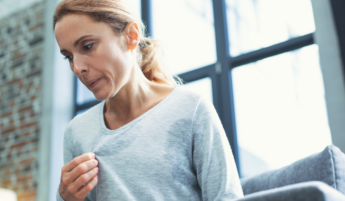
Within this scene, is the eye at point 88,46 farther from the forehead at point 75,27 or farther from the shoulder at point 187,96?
the shoulder at point 187,96

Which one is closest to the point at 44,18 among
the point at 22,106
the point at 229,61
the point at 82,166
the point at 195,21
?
the point at 22,106

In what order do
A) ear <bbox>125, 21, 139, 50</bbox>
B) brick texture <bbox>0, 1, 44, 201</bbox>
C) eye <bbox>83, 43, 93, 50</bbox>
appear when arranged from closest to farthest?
eye <bbox>83, 43, 93, 50</bbox> < ear <bbox>125, 21, 139, 50</bbox> < brick texture <bbox>0, 1, 44, 201</bbox>

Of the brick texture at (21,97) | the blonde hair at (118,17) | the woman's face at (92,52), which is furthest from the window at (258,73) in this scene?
the brick texture at (21,97)

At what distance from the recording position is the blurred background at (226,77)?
2125mm

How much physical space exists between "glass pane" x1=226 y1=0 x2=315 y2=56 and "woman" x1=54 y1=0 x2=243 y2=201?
1.59 metres

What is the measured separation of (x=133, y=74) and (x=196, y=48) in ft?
5.81

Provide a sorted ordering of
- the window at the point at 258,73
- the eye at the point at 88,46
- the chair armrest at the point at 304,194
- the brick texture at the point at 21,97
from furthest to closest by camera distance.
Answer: the brick texture at the point at 21,97
the window at the point at 258,73
the eye at the point at 88,46
the chair armrest at the point at 304,194

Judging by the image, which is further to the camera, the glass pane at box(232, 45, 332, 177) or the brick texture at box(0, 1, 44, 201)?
the brick texture at box(0, 1, 44, 201)

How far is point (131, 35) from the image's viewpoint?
114 cm

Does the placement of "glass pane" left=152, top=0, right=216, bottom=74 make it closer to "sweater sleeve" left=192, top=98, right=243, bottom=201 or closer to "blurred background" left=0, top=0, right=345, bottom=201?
"blurred background" left=0, top=0, right=345, bottom=201

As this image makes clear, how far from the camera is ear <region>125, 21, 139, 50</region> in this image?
1.12 metres

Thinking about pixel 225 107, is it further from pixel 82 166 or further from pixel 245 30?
pixel 82 166

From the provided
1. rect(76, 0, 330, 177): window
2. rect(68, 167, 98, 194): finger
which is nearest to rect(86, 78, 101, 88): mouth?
rect(68, 167, 98, 194): finger

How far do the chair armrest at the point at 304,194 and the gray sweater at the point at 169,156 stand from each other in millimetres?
364
